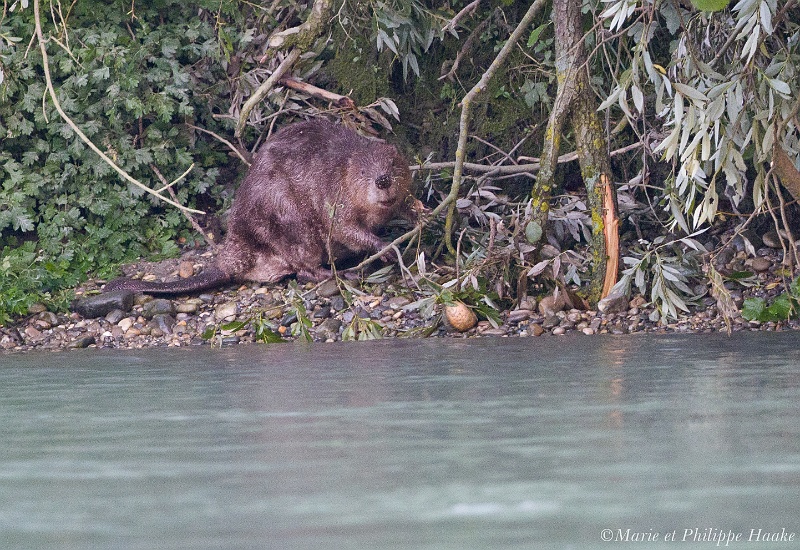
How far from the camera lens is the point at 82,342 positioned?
457 cm

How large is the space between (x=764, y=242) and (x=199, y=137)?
9.97 ft

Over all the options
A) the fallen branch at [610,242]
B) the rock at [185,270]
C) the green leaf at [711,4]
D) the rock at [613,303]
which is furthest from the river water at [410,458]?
the rock at [185,270]

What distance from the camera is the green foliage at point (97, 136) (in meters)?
5.48

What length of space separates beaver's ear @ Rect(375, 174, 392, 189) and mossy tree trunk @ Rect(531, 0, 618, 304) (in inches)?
30.8

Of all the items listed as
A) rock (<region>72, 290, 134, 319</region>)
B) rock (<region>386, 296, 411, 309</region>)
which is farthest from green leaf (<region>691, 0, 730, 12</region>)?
rock (<region>72, 290, 134, 319</region>)

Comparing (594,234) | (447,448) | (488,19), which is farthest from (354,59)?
(447,448)

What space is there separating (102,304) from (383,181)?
4.52 feet

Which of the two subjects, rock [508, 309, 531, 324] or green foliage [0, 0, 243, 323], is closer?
rock [508, 309, 531, 324]

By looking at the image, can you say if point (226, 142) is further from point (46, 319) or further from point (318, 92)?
point (46, 319)

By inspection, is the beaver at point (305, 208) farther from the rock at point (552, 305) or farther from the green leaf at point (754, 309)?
the green leaf at point (754, 309)

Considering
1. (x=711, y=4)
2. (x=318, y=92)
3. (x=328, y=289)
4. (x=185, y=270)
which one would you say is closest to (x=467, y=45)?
(x=318, y=92)

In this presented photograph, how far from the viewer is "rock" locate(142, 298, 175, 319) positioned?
4.82 metres

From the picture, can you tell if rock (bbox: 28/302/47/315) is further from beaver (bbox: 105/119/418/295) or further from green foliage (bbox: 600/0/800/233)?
green foliage (bbox: 600/0/800/233)

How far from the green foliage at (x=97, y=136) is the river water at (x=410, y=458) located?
314 centimetres
